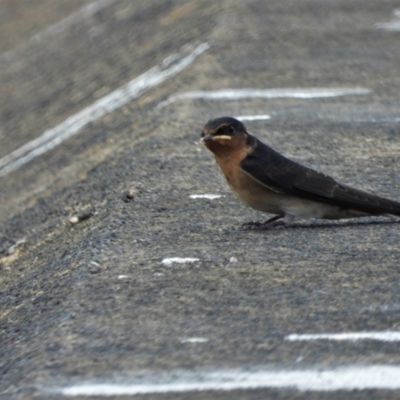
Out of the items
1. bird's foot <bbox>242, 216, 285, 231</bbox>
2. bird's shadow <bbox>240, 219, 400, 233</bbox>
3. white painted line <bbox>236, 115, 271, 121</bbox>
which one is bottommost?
white painted line <bbox>236, 115, 271, 121</bbox>

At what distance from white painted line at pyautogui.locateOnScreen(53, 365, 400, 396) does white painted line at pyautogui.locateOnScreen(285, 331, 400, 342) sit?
0.37 meters

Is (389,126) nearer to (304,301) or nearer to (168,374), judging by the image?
(304,301)

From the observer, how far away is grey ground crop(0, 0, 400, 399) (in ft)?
19.9

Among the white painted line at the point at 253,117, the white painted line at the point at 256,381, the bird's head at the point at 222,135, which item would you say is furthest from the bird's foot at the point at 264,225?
the white painted line at the point at 253,117

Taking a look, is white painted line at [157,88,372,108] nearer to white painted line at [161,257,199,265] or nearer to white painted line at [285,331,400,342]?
white painted line at [161,257,199,265]

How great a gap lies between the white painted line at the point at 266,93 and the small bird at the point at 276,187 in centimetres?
495

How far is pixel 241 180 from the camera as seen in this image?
8.49m

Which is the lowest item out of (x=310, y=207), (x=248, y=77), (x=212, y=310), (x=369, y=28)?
(x=369, y=28)

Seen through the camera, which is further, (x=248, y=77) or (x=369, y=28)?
(x=369, y=28)

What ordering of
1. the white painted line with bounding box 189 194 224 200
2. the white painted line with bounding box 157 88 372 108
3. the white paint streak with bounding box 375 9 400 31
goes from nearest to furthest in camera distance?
the white painted line with bounding box 189 194 224 200 < the white painted line with bounding box 157 88 372 108 < the white paint streak with bounding box 375 9 400 31

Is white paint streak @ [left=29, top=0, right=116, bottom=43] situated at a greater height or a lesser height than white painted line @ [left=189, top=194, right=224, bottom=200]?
lesser

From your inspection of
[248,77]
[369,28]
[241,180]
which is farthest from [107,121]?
[241,180]

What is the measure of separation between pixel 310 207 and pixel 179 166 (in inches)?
97.7

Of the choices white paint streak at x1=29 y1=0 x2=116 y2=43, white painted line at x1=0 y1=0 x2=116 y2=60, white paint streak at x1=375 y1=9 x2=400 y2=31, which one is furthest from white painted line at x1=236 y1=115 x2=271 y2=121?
white paint streak at x1=29 y1=0 x2=116 y2=43
